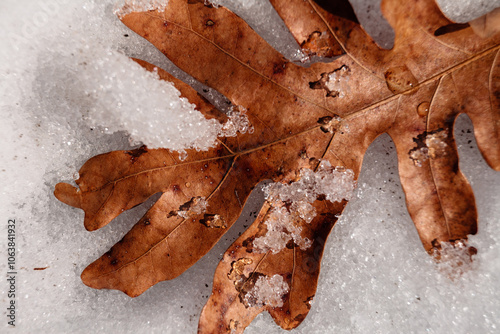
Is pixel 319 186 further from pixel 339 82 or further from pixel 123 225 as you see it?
pixel 123 225

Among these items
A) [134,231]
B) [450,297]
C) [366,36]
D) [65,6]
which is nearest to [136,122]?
[134,231]

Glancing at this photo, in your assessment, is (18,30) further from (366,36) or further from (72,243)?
(366,36)

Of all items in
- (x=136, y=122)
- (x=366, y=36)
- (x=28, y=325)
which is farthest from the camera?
(x=28, y=325)

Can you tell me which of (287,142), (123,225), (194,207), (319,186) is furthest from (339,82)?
→ (123,225)

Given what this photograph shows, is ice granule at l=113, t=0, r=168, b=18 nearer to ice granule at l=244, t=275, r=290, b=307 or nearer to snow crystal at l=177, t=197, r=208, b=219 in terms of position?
snow crystal at l=177, t=197, r=208, b=219

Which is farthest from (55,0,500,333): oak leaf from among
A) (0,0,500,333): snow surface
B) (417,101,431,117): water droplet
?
(0,0,500,333): snow surface
